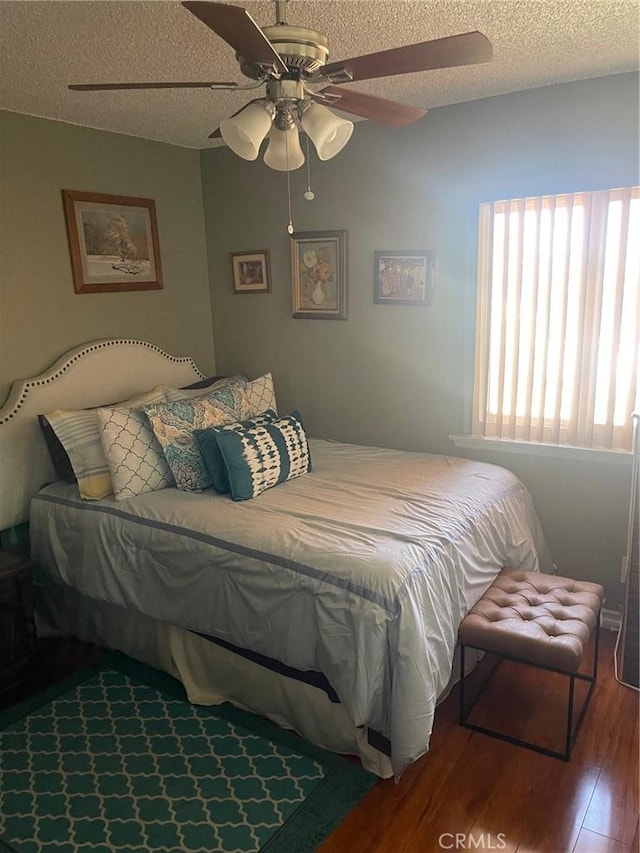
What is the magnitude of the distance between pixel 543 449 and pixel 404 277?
112 centimetres

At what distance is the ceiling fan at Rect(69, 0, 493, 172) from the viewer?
1340mm

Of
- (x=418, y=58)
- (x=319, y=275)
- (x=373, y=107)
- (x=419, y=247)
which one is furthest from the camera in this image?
(x=319, y=275)

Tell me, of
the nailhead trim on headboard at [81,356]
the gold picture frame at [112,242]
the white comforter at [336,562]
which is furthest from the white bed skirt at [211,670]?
the gold picture frame at [112,242]

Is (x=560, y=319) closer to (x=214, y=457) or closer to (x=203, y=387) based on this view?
(x=214, y=457)

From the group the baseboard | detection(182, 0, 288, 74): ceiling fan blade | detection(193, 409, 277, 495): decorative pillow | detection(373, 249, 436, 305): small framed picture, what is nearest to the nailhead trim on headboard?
detection(193, 409, 277, 495): decorative pillow

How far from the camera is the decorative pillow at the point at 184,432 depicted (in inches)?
109

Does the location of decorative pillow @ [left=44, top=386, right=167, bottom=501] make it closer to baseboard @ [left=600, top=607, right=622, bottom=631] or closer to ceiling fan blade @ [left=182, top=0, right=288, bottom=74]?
ceiling fan blade @ [left=182, top=0, right=288, bottom=74]

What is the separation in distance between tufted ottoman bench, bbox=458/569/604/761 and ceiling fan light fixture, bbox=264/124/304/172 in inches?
65.6

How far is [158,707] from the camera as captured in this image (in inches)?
96.1

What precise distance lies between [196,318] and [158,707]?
232 cm

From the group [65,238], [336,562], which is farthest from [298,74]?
Result: [65,238]

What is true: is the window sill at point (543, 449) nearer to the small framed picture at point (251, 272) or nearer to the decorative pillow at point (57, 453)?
the small framed picture at point (251, 272)

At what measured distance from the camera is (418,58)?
1475 millimetres

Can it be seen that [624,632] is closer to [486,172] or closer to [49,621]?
[486,172]
